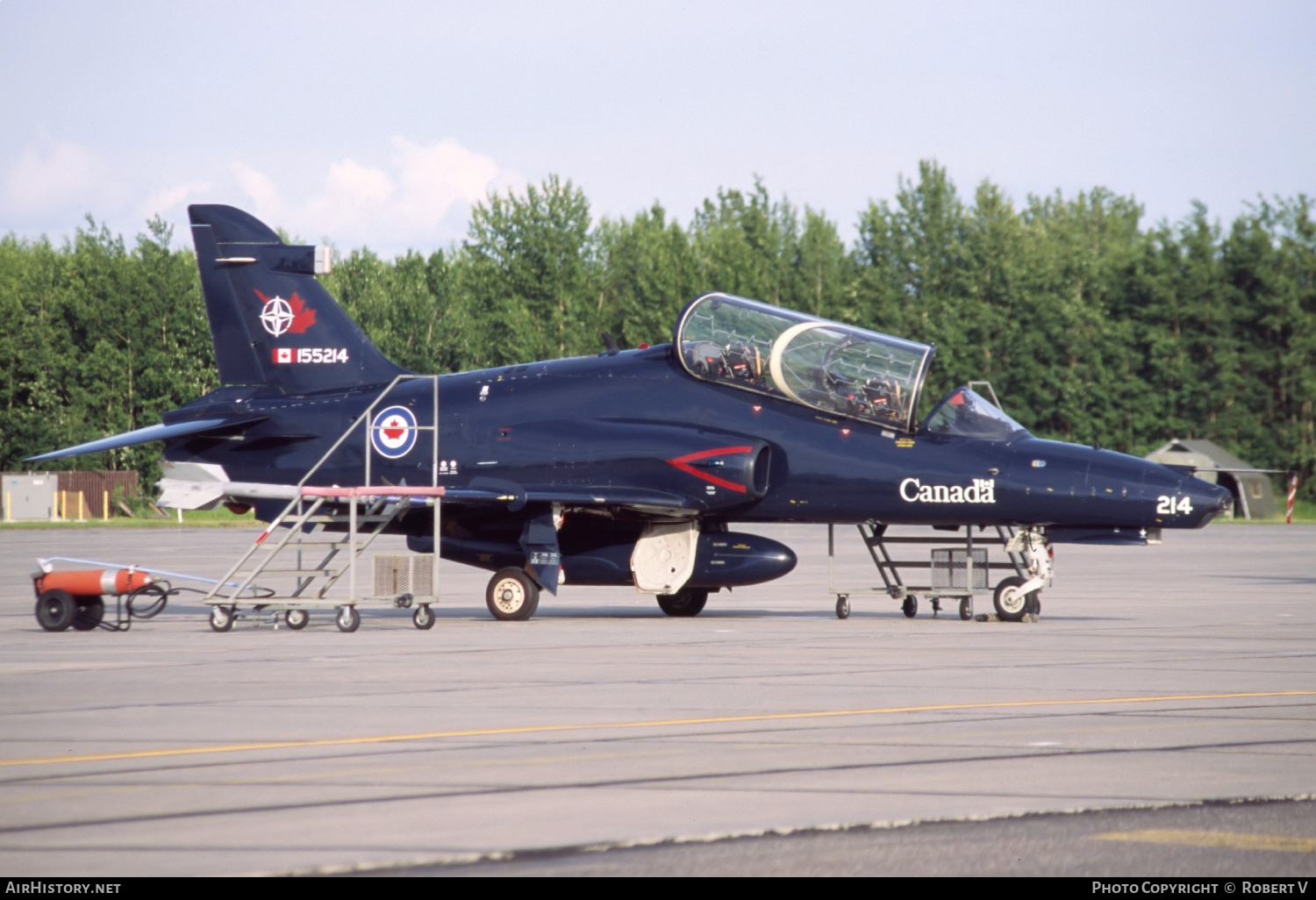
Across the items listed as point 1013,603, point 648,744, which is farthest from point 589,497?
point 648,744

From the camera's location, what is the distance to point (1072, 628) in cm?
1662

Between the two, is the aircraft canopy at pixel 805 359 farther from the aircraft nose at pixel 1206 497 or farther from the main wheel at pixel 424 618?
the main wheel at pixel 424 618

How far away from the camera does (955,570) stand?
18719mm

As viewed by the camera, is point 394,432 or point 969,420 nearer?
point 969,420

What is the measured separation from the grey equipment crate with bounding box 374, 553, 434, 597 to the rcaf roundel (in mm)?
2398

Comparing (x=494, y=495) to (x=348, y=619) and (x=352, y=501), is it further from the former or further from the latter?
(x=348, y=619)

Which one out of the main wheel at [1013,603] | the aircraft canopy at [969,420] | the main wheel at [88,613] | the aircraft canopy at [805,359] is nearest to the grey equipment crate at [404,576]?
the main wheel at [88,613]

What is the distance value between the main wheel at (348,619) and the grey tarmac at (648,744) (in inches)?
8.9

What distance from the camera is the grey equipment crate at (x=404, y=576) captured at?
1745 centimetres

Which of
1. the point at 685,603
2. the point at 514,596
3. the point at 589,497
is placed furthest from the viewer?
the point at 685,603

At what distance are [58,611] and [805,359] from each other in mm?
9151

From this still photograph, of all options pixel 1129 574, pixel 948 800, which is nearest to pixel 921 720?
pixel 948 800

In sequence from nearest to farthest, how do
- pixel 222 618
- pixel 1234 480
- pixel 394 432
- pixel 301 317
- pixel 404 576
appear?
pixel 222 618 → pixel 404 576 → pixel 394 432 → pixel 301 317 → pixel 1234 480
